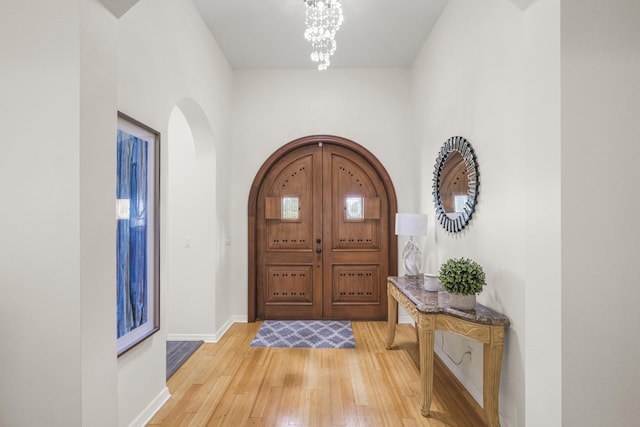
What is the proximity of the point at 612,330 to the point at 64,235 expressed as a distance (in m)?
2.12

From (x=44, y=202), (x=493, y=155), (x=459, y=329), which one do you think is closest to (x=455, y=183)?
(x=493, y=155)

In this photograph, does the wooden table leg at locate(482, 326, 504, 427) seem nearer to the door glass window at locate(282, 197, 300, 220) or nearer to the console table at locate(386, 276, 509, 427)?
the console table at locate(386, 276, 509, 427)

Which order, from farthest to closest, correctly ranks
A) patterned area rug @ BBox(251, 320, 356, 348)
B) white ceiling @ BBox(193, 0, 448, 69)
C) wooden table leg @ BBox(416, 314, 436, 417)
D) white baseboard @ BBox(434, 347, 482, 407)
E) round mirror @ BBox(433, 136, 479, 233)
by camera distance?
patterned area rug @ BBox(251, 320, 356, 348)
white ceiling @ BBox(193, 0, 448, 69)
round mirror @ BBox(433, 136, 479, 233)
white baseboard @ BBox(434, 347, 482, 407)
wooden table leg @ BBox(416, 314, 436, 417)

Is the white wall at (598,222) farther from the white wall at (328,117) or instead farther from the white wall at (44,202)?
the white wall at (328,117)

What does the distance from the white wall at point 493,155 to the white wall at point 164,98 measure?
221cm

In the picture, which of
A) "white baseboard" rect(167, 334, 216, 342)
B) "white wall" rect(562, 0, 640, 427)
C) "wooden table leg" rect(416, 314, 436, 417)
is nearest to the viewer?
"white wall" rect(562, 0, 640, 427)

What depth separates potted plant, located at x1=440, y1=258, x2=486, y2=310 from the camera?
2307 millimetres

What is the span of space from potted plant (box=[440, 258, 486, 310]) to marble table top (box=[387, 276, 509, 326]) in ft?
0.19

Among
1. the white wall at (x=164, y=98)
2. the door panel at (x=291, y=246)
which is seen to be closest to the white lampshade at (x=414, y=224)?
the door panel at (x=291, y=246)

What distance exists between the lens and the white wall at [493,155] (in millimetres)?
2027

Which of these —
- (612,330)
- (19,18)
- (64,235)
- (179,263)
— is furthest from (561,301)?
(179,263)

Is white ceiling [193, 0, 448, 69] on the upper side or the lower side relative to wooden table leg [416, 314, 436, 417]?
upper

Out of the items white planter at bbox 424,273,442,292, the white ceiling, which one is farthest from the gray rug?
the white ceiling

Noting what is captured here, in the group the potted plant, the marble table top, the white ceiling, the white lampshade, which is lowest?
the marble table top
